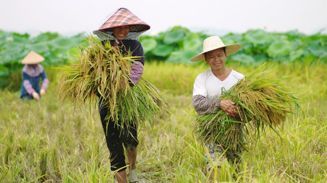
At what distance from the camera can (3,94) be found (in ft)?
30.6

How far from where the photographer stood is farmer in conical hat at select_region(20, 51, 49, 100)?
25.0 feet

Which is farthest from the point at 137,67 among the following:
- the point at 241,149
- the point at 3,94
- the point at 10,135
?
the point at 3,94

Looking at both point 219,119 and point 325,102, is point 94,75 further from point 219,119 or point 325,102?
point 325,102

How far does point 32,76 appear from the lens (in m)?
7.86

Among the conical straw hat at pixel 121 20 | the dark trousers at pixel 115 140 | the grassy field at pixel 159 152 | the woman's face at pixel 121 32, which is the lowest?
the grassy field at pixel 159 152

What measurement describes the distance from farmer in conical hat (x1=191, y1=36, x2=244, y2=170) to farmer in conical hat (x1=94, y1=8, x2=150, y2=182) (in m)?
0.45

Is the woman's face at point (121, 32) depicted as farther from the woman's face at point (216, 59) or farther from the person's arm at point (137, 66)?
the woman's face at point (216, 59)

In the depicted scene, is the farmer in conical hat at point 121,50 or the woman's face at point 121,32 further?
the woman's face at point 121,32

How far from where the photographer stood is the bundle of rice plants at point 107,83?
10.5 ft

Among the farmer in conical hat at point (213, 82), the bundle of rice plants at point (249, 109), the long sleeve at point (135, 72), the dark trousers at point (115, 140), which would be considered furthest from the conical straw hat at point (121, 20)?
the bundle of rice plants at point (249, 109)

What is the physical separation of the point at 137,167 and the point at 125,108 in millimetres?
901

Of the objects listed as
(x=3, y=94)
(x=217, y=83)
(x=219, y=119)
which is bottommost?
(x=3, y=94)

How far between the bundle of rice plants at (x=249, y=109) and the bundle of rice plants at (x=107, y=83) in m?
0.50

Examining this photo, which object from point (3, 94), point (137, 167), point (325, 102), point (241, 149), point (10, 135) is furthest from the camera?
point (3, 94)
